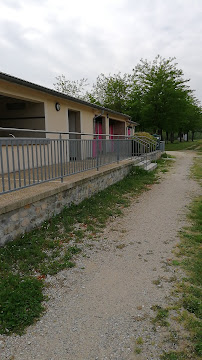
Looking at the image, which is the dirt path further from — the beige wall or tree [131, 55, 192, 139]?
tree [131, 55, 192, 139]

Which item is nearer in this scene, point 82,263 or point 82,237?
point 82,263

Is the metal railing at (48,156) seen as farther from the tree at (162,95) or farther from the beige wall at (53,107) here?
the tree at (162,95)

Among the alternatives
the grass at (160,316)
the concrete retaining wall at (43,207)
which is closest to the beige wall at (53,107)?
the concrete retaining wall at (43,207)

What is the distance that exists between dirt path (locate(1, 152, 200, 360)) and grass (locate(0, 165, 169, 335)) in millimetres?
136

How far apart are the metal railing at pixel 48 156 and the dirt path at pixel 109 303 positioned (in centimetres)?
156

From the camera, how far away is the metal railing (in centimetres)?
400

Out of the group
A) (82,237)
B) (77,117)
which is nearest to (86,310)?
(82,237)

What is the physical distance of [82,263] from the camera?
3.54 metres

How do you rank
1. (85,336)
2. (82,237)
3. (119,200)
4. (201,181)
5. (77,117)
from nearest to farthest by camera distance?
(85,336)
(82,237)
(119,200)
(201,181)
(77,117)

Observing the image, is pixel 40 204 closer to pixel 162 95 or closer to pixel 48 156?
pixel 48 156

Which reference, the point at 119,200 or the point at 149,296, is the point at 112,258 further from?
the point at 119,200

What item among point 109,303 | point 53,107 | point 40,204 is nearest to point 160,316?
point 109,303

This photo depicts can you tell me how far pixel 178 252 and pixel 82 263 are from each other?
1.40m

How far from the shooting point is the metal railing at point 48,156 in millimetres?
4000
